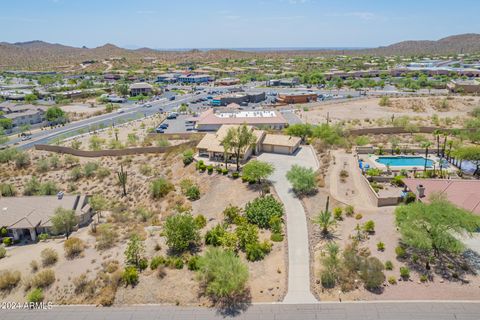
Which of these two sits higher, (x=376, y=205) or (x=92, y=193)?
(x=376, y=205)

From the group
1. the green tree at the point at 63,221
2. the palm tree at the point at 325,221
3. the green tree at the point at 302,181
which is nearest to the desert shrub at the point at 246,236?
the palm tree at the point at 325,221

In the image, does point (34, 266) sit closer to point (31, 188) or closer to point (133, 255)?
point (133, 255)

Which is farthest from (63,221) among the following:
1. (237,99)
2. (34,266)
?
(237,99)

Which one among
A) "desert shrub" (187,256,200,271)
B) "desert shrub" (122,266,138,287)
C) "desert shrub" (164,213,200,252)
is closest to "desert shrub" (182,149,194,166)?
"desert shrub" (164,213,200,252)

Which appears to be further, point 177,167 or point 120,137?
point 120,137

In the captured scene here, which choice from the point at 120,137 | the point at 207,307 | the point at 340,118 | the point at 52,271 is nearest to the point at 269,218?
the point at 207,307

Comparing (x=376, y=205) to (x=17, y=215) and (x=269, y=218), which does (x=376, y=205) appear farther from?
(x=17, y=215)

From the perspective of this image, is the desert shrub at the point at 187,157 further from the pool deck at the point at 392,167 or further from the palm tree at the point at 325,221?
the palm tree at the point at 325,221
